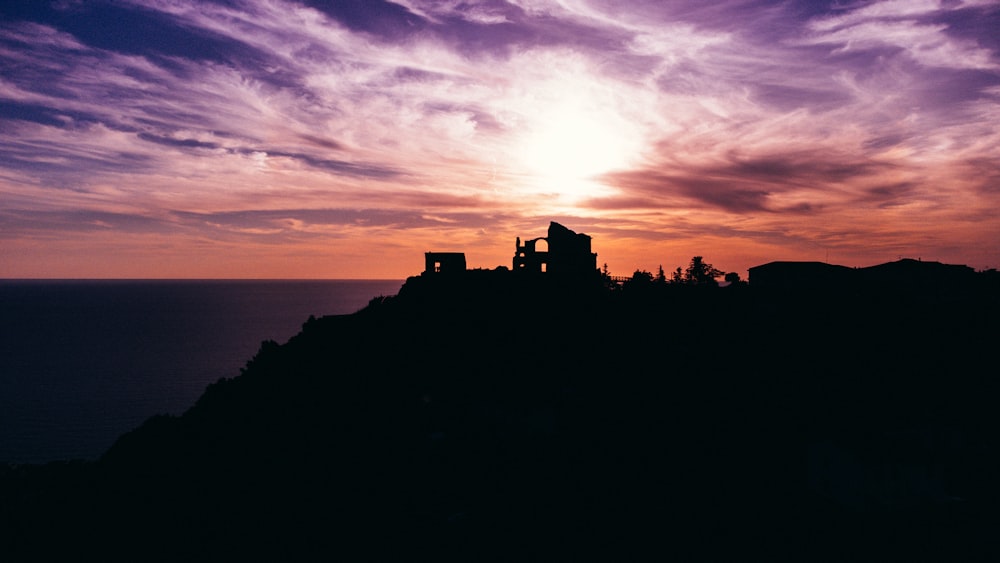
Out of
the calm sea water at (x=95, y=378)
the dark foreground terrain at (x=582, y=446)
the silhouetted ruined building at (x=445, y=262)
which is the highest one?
the silhouetted ruined building at (x=445, y=262)

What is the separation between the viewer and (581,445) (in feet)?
90.0

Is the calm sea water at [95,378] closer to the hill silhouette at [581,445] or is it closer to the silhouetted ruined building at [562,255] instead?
the hill silhouette at [581,445]

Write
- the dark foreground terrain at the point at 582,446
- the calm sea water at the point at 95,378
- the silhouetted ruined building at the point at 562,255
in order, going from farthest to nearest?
the calm sea water at the point at 95,378 < the silhouetted ruined building at the point at 562,255 < the dark foreground terrain at the point at 582,446

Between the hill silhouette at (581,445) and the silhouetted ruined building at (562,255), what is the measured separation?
4.54 meters

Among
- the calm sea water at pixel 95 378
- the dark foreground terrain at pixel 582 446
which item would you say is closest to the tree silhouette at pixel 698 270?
the dark foreground terrain at pixel 582 446

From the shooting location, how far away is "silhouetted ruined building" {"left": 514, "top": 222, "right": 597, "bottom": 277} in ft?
147

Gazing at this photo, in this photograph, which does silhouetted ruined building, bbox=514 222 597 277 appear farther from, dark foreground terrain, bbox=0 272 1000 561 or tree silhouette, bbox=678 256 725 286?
tree silhouette, bbox=678 256 725 286

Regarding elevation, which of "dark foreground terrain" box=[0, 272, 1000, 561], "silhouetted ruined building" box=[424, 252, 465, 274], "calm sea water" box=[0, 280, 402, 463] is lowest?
"calm sea water" box=[0, 280, 402, 463]

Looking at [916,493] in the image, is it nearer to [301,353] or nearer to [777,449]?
[777,449]

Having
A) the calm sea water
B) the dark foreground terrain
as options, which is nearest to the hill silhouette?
the dark foreground terrain

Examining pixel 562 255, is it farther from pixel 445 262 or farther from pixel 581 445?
pixel 581 445

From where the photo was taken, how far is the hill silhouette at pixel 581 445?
884 inches

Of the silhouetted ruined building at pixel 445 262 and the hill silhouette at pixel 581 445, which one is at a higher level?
the silhouetted ruined building at pixel 445 262

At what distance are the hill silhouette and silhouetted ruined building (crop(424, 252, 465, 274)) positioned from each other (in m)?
5.07
